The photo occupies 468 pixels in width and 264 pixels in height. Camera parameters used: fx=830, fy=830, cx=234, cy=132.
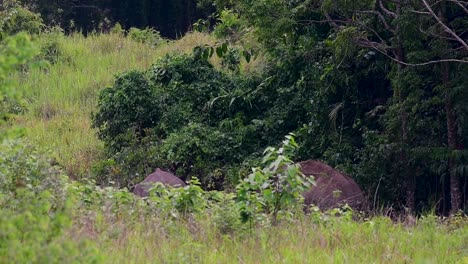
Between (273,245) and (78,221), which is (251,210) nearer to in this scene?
(273,245)

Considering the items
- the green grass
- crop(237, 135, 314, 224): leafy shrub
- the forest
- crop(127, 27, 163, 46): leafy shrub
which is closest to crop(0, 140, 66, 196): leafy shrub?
the forest

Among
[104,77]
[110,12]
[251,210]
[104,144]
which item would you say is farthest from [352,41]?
[110,12]

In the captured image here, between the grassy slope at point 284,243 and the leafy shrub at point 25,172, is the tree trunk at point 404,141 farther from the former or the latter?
the leafy shrub at point 25,172

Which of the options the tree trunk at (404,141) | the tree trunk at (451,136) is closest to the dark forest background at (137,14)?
the tree trunk at (404,141)

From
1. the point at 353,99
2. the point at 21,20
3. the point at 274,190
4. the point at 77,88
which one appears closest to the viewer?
the point at 274,190

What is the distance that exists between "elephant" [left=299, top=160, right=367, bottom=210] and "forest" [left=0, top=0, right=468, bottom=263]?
0.05 metres

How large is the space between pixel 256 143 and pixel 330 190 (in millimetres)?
3356

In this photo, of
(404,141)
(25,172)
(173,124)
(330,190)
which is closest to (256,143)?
(173,124)

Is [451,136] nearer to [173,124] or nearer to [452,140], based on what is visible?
[452,140]

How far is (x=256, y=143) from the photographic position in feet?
43.1

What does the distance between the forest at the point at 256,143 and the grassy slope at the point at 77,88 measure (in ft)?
0.18

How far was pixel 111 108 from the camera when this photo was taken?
1390 centimetres

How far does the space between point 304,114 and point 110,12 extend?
667 inches

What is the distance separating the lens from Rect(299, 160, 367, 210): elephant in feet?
31.4
